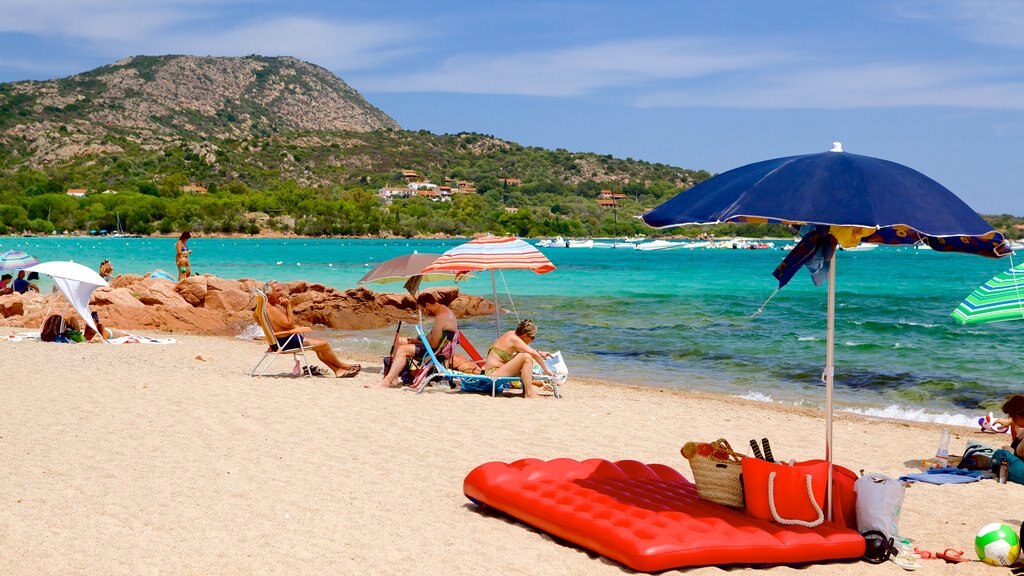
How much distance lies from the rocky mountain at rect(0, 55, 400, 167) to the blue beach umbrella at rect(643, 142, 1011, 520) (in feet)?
430

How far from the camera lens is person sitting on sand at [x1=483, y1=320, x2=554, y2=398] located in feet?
32.0

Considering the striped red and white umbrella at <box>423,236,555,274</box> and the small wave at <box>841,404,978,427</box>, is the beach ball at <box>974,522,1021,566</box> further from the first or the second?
the striped red and white umbrella at <box>423,236,555,274</box>

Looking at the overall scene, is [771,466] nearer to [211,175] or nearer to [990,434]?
[990,434]

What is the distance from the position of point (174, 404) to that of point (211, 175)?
118 m

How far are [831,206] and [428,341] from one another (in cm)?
666

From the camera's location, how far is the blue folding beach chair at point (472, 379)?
9734mm

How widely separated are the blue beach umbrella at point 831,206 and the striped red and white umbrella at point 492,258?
5413 millimetres

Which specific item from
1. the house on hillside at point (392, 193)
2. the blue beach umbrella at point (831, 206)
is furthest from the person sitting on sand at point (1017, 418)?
the house on hillside at point (392, 193)

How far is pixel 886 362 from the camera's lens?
14.9m

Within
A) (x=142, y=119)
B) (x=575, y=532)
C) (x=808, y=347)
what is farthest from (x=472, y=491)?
(x=142, y=119)

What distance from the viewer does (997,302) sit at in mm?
5629

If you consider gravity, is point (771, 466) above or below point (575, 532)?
above

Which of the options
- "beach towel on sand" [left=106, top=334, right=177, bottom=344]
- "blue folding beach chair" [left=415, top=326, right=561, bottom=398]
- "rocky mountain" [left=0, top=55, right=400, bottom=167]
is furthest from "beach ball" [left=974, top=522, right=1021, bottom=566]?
"rocky mountain" [left=0, top=55, right=400, bottom=167]

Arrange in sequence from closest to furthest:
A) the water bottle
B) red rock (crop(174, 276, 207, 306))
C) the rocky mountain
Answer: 1. the water bottle
2. red rock (crop(174, 276, 207, 306))
3. the rocky mountain
